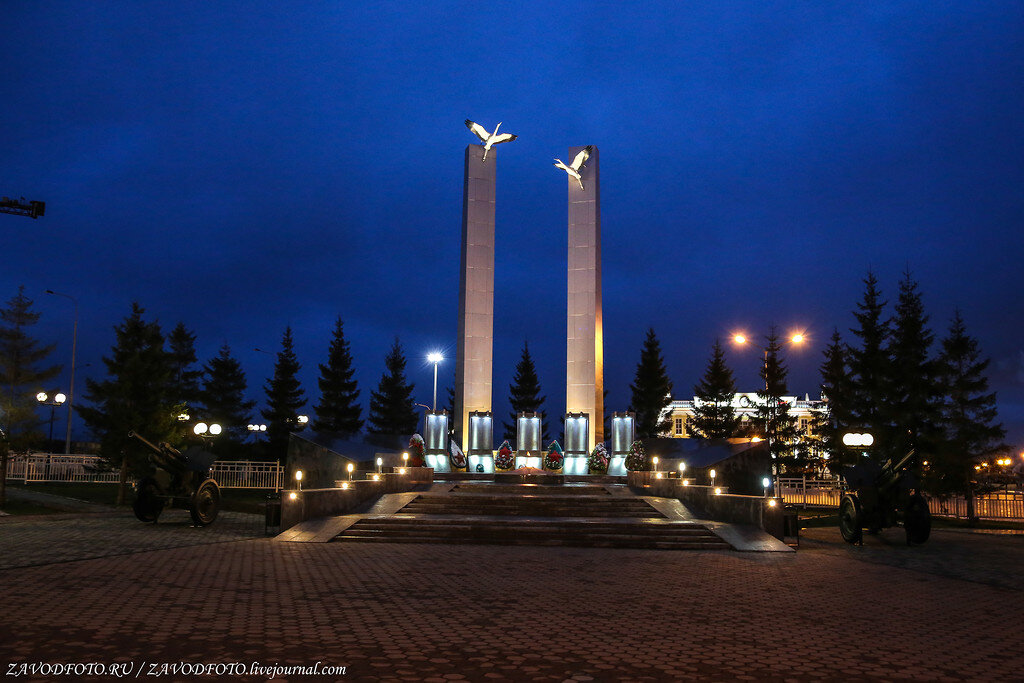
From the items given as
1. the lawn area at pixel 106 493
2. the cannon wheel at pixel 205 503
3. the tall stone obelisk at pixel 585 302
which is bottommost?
the lawn area at pixel 106 493

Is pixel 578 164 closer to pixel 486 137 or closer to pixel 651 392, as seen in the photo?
pixel 486 137

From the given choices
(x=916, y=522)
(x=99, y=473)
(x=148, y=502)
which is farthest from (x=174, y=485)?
(x=99, y=473)

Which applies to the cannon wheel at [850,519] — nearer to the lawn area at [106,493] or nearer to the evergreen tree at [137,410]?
the lawn area at [106,493]

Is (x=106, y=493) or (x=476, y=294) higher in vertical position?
Result: (x=476, y=294)

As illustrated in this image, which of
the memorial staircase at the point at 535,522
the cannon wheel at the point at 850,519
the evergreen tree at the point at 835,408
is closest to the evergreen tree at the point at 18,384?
the memorial staircase at the point at 535,522

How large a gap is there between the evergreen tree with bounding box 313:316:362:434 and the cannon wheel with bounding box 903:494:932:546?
41.5 meters

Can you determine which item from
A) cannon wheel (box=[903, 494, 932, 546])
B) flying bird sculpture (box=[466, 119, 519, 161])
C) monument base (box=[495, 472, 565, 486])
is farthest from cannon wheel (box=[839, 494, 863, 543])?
flying bird sculpture (box=[466, 119, 519, 161])

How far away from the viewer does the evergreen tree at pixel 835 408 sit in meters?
33.2

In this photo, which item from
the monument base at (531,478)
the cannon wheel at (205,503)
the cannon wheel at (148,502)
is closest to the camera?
the cannon wheel at (205,503)

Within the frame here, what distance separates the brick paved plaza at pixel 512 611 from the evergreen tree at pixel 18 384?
6.76 meters

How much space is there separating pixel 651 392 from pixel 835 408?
15.2m

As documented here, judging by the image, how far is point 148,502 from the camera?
53.0 feet

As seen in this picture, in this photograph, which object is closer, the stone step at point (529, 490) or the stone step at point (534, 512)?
the stone step at point (534, 512)

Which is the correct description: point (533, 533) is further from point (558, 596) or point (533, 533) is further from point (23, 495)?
point (23, 495)
